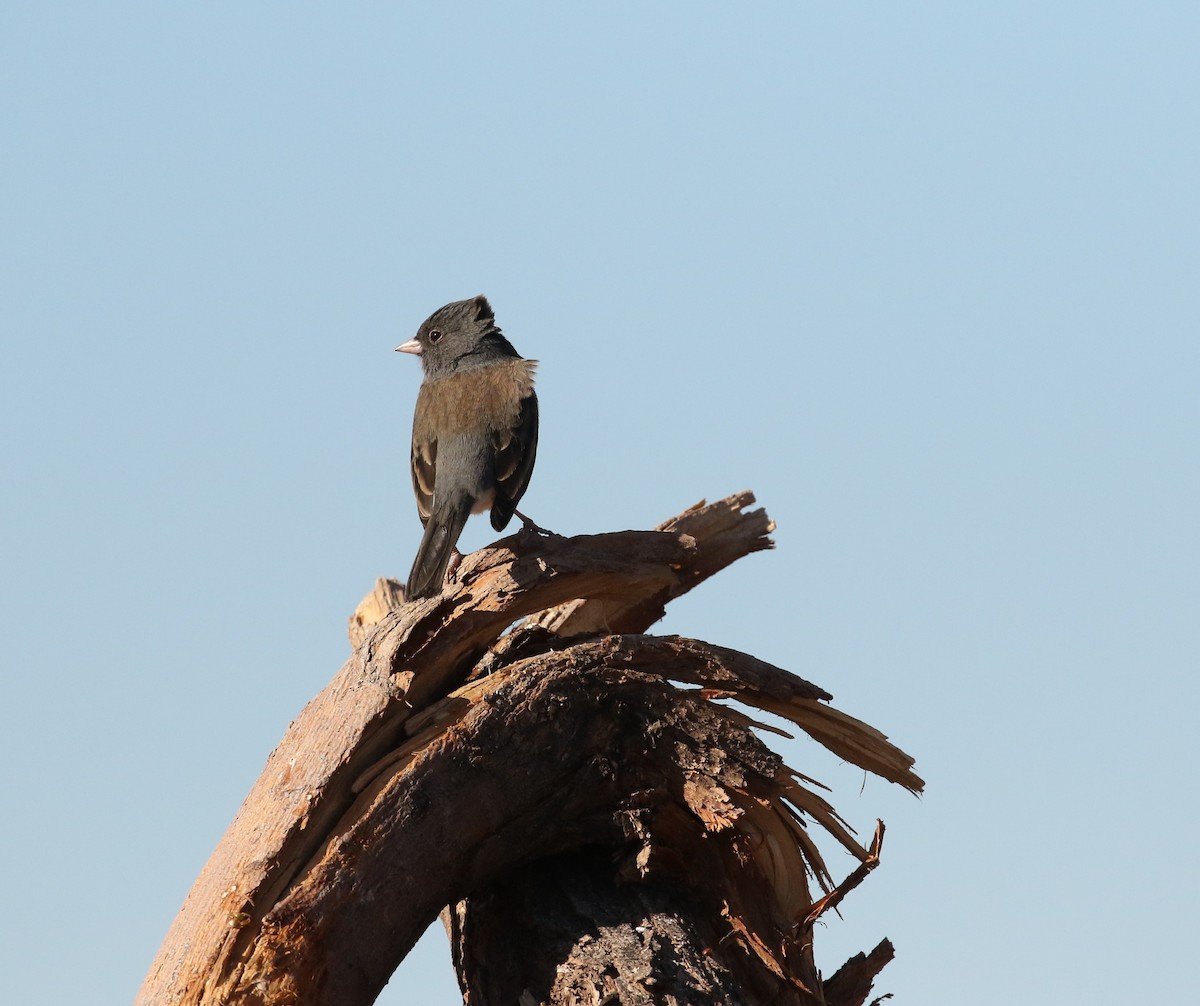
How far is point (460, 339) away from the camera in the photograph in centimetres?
822

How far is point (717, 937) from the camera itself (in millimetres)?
5637

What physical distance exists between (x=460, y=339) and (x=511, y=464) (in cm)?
140

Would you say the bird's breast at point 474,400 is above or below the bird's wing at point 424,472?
above

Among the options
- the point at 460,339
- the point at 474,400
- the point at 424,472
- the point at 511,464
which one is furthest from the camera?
the point at 460,339

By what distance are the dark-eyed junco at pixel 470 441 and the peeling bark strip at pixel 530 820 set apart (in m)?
0.63

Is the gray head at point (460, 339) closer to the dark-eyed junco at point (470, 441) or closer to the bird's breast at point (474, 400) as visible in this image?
the dark-eyed junco at point (470, 441)

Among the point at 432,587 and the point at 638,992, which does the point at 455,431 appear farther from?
the point at 638,992

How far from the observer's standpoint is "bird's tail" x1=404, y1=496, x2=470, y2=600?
621cm

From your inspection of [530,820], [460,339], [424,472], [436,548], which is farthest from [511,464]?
[530,820]

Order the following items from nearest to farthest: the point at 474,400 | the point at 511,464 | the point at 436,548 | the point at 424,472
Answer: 1. the point at 436,548
2. the point at 511,464
3. the point at 424,472
4. the point at 474,400

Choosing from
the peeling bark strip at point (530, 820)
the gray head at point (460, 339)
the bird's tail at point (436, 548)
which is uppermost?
the gray head at point (460, 339)

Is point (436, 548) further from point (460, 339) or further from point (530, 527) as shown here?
point (460, 339)

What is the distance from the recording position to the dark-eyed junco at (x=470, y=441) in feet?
22.4

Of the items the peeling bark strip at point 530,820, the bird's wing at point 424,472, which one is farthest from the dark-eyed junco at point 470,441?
the peeling bark strip at point 530,820
